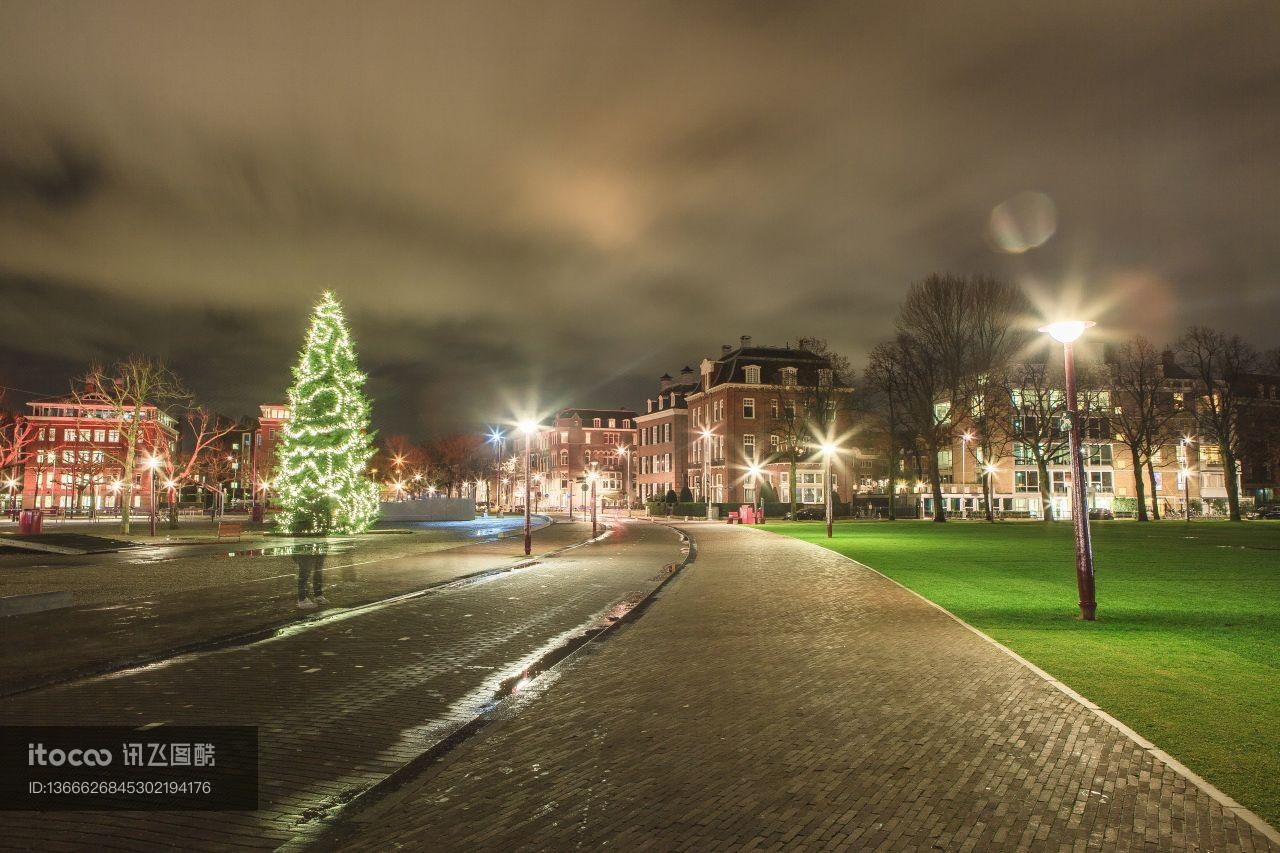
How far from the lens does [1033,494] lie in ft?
266

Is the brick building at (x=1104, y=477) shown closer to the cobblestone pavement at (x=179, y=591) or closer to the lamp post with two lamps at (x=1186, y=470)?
the lamp post with two lamps at (x=1186, y=470)

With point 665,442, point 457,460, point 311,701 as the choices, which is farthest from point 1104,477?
point 311,701

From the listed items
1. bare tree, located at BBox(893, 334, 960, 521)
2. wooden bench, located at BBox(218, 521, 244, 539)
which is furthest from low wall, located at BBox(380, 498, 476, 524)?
bare tree, located at BBox(893, 334, 960, 521)

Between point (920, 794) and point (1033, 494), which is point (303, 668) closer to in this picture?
point (920, 794)

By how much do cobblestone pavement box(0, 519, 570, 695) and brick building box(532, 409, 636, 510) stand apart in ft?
308

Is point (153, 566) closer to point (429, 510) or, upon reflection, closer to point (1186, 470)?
point (429, 510)

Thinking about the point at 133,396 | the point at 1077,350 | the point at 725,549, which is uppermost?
the point at 1077,350

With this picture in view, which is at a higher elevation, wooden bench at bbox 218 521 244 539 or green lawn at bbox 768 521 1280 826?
wooden bench at bbox 218 521 244 539

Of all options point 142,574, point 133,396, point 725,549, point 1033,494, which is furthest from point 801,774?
point 1033,494

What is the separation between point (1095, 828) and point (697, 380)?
309ft

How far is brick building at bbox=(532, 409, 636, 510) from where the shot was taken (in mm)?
126375

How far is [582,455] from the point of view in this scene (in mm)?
130250

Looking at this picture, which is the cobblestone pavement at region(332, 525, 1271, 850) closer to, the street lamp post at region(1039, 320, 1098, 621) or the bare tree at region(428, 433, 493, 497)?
the street lamp post at region(1039, 320, 1098, 621)

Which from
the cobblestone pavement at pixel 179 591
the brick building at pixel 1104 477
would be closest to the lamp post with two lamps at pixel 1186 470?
the brick building at pixel 1104 477
